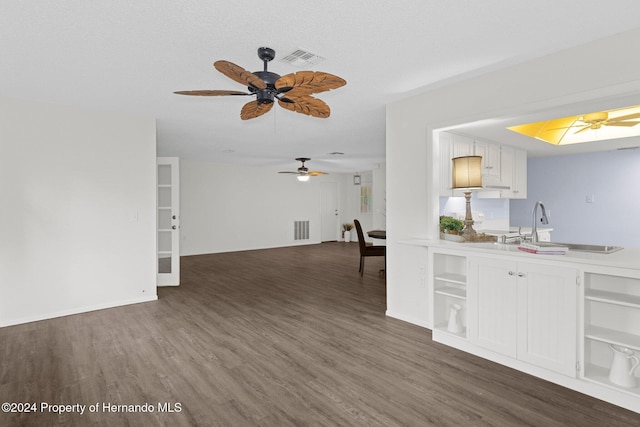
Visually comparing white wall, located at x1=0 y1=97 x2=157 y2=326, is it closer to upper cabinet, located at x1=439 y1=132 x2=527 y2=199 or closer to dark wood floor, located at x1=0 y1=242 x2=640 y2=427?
dark wood floor, located at x1=0 y1=242 x2=640 y2=427

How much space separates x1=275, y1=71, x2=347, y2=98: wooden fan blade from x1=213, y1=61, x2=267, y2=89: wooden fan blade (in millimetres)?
128

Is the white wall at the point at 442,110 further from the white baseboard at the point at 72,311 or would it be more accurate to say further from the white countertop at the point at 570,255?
the white baseboard at the point at 72,311

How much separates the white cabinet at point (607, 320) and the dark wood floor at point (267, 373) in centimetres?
34

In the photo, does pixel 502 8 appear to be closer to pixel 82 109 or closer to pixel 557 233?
pixel 82 109

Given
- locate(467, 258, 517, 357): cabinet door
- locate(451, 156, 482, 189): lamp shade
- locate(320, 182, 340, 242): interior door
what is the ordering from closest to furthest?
locate(467, 258, 517, 357): cabinet door
locate(451, 156, 482, 189): lamp shade
locate(320, 182, 340, 242): interior door

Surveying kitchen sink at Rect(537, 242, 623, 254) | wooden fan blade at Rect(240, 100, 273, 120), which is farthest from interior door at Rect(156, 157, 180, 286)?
kitchen sink at Rect(537, 242, 623, 254)

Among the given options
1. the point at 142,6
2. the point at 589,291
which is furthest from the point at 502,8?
the point at 142,6

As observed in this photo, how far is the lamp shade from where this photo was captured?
10.5ft

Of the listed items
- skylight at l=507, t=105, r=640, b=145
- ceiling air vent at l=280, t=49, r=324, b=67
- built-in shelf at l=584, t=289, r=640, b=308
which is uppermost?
ceiling air vent at l=280, t=49, r=324, b=67

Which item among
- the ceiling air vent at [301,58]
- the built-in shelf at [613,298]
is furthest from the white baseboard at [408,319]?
the ceiling air vent at [301,58]

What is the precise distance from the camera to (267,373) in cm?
257

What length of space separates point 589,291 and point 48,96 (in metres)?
5.32

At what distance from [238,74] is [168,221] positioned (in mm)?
3881

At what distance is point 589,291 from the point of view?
2.42 metres
